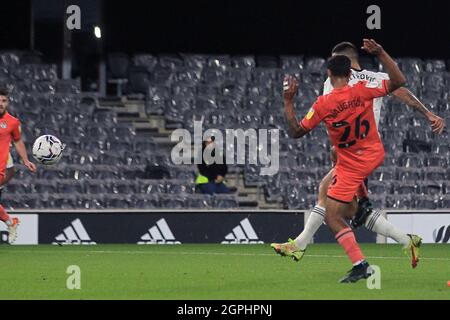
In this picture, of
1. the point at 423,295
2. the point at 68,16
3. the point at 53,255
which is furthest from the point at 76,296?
the point at 68,16

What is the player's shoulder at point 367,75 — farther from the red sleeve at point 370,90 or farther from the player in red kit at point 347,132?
the red sleeve at point 370,90

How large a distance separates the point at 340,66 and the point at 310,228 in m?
1.65

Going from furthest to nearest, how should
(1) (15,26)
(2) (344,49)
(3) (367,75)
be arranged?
1. (1) (15,26)
2. (3) (367,75)
3. (2) (344,49)

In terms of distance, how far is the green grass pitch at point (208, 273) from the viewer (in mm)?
8602

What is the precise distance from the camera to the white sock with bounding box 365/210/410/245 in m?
10.0

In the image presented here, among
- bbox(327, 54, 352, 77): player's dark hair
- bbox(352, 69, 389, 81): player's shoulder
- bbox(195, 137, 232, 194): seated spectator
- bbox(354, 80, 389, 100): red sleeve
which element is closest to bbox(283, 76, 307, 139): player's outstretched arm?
bbox(327, 54, 352, 77): player's dark hair

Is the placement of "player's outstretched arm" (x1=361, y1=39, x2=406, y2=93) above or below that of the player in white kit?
above

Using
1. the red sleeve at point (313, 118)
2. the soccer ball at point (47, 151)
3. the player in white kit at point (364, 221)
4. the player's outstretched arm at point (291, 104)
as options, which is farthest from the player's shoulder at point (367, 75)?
the soccer ball at point (47, 151)

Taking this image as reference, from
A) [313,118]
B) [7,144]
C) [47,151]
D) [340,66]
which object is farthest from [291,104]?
[7,144]

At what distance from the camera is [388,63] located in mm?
9031

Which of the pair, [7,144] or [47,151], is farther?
[7,144]

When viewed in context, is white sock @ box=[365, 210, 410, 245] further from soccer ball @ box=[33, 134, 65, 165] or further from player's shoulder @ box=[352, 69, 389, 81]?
soccer ball @ box=[33, 134, 65, 165]

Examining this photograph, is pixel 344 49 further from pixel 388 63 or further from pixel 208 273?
pixel 208 273

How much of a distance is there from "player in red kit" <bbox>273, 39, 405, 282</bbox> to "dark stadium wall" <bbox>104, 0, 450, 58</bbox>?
44.3ft
